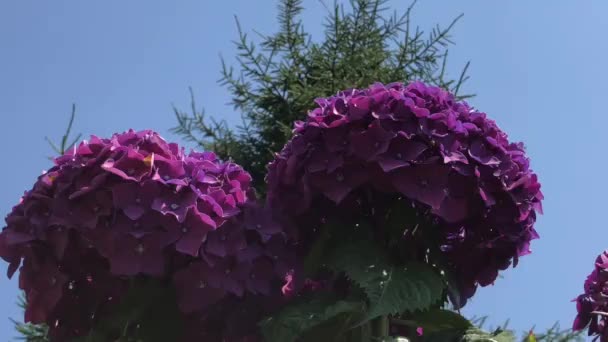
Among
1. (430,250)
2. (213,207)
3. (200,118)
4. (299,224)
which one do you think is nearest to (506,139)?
(430,250)

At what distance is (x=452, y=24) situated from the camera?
19.4ft

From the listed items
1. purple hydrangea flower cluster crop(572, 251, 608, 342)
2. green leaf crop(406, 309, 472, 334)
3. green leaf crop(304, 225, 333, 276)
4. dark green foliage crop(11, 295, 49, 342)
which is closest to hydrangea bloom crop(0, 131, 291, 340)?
green leaf crop(304, 225, 333, 276)

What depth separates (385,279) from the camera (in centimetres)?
200

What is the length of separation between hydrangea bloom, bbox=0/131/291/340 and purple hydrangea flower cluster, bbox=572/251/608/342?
742 mm

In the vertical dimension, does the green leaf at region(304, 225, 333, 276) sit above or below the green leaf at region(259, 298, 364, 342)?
above

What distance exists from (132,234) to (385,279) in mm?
490

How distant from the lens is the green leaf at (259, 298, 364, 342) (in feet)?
6.48

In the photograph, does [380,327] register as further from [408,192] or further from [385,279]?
[408,192]

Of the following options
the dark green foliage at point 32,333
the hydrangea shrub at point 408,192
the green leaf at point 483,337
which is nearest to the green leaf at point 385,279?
the hydrangea shrub at point 408,192

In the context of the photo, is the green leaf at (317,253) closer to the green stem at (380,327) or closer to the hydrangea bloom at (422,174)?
the hydrangea bloom at (422,174)

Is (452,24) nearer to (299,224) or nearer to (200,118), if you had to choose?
(200,118)

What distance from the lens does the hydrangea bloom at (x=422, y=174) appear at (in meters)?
2.04

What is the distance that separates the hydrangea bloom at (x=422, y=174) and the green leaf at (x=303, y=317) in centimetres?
19

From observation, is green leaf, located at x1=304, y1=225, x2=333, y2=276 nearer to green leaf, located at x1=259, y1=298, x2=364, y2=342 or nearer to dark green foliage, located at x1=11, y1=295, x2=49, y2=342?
green leaf, located at x1=259, y1=298, x2=364, y2=342
